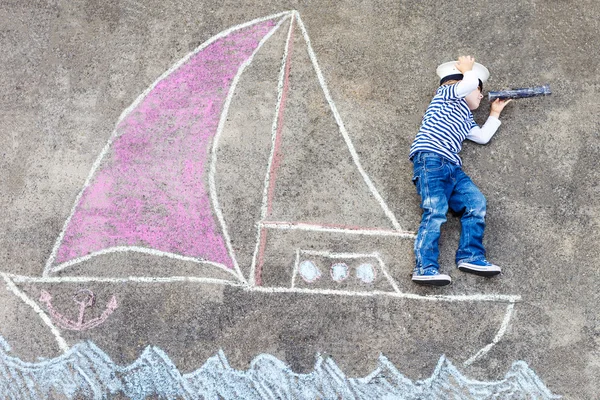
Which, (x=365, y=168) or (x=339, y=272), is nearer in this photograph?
(x=339, y=272)

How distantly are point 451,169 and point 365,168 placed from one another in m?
0.76

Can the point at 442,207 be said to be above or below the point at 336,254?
above

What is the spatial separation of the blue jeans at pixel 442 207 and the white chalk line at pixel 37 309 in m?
3.06

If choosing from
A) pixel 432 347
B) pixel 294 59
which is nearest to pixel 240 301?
pixel 432 347

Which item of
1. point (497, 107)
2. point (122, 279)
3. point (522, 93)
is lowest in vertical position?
point (122, 279)

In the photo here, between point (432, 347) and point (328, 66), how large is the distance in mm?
2724

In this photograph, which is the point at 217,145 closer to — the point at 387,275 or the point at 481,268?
the point at 387,275

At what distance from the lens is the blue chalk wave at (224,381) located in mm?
4805

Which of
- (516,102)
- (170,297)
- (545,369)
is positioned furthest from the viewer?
(516,102)

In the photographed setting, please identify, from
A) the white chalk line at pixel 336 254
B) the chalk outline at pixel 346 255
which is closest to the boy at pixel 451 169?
the chalk outline at pixel 346 255

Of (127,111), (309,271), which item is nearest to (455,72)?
(309,271)

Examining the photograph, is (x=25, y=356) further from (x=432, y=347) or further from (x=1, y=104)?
(x=432, y=347)

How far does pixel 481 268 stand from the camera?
16.0 ft

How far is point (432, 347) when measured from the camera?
4.88 meters
